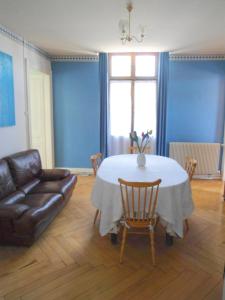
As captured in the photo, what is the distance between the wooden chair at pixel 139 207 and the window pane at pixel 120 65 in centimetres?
355

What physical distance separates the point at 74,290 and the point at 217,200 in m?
2.96

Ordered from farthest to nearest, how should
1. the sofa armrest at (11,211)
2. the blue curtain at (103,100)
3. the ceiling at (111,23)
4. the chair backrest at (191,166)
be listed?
the blue curtain at (103,100) → the chair backrest at (191,166) → the ceiling at (111,23) → the sofa armrest at (11,211)

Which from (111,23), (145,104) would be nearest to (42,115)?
(145,104)

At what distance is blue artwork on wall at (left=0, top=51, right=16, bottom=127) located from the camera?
3.44 metres

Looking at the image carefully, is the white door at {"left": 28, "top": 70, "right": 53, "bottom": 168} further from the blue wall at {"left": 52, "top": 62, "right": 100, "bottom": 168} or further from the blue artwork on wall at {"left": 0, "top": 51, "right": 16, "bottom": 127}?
the blue artwork on wall at {"left": 0, "top": 51, "right": 16, "bottom": 127}

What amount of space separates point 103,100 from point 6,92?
2135 mm

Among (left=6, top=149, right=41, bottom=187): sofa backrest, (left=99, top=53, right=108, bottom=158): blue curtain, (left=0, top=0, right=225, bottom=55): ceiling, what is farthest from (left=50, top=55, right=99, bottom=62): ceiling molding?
(left=6, top=149, right=41, bottom=187): sofa backrest

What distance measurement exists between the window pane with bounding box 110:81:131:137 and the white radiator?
1130 millimetres

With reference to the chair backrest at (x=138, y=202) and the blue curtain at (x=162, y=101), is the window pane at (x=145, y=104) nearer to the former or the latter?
the blue curtain at (x=162, y=101)

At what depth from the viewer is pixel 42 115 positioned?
17.5 ft

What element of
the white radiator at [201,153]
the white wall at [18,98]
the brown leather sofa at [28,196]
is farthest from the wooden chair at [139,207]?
the white radiator at [201,153]

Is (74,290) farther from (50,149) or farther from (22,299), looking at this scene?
(50,149)

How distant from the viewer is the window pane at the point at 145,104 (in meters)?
5.23

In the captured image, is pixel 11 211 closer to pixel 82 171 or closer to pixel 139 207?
pixel 139 207
